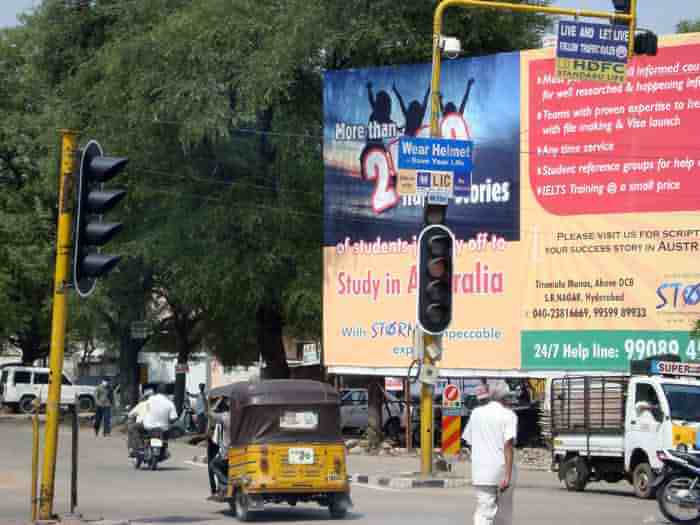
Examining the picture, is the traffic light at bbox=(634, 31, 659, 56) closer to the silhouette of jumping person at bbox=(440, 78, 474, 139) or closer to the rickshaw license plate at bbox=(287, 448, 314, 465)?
the rickshaw license plate at bbox=(287, 448, 314, 465)

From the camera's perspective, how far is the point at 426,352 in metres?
24.8

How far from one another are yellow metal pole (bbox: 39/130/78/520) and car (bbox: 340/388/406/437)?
28455mm

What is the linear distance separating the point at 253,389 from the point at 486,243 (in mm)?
15520

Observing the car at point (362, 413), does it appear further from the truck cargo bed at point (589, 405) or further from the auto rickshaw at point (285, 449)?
the auto rickshaw at point (285, 449)

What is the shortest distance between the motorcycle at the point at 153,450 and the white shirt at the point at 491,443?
59.2 ft

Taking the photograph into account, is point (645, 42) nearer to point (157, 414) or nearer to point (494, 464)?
point (494, 464)

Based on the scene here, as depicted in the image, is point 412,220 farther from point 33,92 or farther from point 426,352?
point 33,92

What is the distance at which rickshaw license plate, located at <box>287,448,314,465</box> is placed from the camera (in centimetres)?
1838

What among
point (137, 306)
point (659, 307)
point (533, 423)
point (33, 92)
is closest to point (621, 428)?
point (659, 307)

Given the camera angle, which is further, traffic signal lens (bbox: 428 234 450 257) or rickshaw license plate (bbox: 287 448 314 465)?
traffic signal lens (bbox: 428 234 450 257)

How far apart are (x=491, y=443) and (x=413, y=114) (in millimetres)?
23068

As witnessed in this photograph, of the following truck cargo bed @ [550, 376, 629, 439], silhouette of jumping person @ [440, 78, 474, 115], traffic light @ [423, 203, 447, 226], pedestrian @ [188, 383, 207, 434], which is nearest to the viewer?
traffic light @ [423, 203, 447, 226]

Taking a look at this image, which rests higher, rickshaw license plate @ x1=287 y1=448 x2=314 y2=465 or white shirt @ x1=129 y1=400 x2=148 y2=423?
white shirt @ x1=129 y1=400 x2=148 y2=423

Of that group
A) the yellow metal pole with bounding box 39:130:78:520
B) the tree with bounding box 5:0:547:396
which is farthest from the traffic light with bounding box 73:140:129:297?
the tree with bounding box 5:0:547:396
